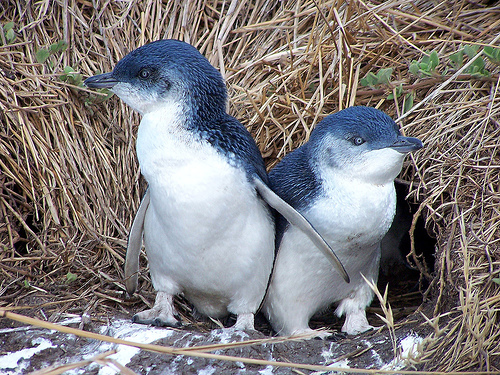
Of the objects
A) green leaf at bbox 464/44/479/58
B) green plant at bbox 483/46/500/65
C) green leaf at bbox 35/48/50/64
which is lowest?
green plant at bbox 483/46/500/65

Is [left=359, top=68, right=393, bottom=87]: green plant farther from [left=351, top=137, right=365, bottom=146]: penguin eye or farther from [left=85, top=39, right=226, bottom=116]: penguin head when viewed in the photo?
[left=85, top=39, right=226, bottom=116]: penguin head

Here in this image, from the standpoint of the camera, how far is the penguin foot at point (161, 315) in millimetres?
2898

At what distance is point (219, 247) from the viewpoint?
9.21 feet

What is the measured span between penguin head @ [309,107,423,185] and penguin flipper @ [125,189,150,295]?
95 centimetres

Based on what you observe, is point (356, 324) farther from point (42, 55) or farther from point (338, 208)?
point (42, 55)

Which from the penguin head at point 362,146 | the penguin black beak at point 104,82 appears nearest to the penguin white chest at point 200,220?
the penguin black beak at point 104,82

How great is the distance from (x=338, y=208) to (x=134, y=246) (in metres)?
1.09

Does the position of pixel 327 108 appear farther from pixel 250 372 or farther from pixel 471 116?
pixel 250 372

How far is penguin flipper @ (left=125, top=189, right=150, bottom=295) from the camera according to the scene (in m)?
3.09

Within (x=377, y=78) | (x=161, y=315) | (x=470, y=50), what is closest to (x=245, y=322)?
(x=161, y=315)

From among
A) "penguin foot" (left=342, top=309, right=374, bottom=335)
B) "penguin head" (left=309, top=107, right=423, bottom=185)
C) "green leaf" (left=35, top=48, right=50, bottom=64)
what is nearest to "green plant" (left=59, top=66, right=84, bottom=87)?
"green leaf" (left=35, top=48, right=50, bottom=64)

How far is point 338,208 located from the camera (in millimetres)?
2877

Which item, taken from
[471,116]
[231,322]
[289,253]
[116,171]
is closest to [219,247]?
[289,253]

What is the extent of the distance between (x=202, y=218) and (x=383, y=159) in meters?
0.90
